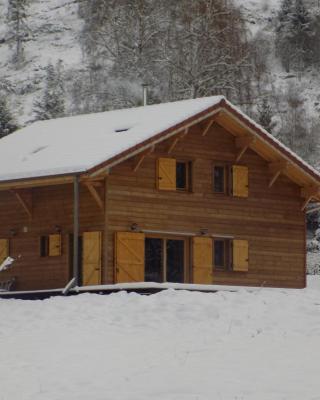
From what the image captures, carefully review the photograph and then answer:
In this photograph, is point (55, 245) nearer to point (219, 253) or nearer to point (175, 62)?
point (219, 253)

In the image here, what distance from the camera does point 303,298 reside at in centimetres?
2656

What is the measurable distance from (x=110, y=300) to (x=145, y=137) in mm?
6636

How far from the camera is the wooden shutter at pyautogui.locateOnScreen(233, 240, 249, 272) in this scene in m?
34.7

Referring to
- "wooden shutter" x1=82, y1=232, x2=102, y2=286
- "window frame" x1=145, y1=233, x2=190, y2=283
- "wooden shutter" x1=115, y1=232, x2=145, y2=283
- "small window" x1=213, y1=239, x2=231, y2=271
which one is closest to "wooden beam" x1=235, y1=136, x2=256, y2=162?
"small window" x1=213, y1=239, x2=231, y2=271

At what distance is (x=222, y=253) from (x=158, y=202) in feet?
9.22

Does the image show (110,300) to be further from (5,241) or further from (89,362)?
(5,241)

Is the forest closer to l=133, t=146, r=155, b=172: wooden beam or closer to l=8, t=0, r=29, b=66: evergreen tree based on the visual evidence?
l=8, t=0, r=29, b=66: evergreen tree

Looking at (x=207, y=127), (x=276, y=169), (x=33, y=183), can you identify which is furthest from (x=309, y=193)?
(x=33, y=183)

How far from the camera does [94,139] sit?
3400cm

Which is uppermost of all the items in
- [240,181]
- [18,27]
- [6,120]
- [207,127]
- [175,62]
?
[18,27]

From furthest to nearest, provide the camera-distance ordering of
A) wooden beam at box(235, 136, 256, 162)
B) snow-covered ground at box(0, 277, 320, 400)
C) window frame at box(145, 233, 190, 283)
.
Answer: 1. wooden beam at box(235, 136, 256, 162)
2. window frame at box(145, 233, 190, 283)
3. snow-covered ground at box(0, 277, 320, 400)

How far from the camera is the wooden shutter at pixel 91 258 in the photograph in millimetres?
31859

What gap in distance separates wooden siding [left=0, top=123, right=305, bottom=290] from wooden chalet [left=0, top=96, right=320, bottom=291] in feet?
0.09

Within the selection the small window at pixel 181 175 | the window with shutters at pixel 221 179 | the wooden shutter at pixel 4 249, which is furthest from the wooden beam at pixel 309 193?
the wooden shutter at pixel 4 249
